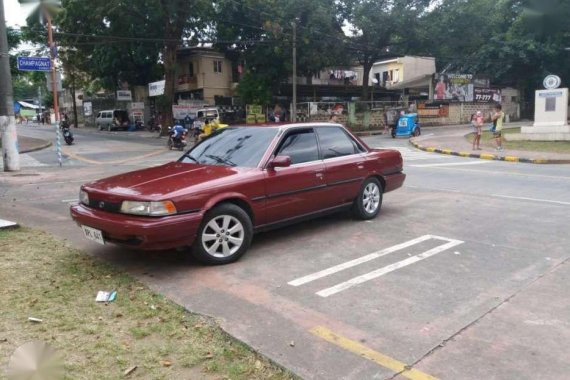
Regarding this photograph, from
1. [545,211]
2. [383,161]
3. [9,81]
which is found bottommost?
[545,211]

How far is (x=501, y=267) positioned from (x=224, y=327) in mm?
2990

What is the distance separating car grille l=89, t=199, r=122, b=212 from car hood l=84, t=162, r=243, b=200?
10 centimetres

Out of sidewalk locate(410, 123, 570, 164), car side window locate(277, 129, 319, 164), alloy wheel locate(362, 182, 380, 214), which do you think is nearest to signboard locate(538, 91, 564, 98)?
sidewalk locate(410, 123, 570, 164)

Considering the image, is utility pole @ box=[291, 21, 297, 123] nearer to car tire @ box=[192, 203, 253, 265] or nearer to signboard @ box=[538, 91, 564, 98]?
signboard @ box=[538, 91, 564, 98]

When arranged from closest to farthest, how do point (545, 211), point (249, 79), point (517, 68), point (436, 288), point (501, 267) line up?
point (436, 288) < point (501, 267) < point (545, 211) < point (249, 79) < point (517, 68)

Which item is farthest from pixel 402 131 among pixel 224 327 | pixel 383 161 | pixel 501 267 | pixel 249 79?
pixel 224 327

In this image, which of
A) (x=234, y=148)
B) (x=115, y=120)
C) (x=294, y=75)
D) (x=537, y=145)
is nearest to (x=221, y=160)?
(x=234, y=148)

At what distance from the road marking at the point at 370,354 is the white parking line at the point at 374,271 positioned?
77 centimetres

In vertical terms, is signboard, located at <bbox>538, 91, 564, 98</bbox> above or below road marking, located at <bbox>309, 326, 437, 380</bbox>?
above

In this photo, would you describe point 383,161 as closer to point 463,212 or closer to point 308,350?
point 463,212

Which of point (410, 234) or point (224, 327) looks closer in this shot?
point (224, 327)

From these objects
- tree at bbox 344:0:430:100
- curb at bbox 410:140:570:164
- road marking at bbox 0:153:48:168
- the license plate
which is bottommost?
curb at bbox 410:140:570:164

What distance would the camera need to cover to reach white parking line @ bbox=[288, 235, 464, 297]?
15.3 feet

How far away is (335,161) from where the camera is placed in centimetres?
668
